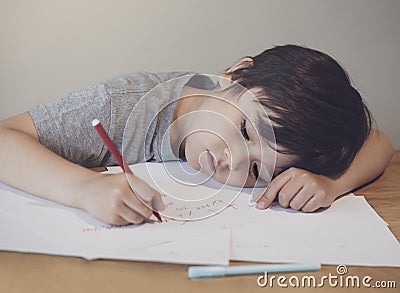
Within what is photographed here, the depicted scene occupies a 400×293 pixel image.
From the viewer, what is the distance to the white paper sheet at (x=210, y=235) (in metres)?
0.55

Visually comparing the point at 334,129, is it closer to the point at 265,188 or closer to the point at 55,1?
the point at 265,188

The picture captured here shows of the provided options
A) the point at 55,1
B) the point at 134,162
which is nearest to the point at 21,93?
the point at 55,1

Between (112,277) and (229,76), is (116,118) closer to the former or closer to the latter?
(229,76)

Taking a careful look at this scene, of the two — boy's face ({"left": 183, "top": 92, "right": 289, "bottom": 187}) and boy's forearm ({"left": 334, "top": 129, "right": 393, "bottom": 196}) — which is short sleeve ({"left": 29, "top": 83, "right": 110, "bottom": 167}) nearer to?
boy's face ({"left": 183, "top": 92, "right": 289, "bottom": 187})

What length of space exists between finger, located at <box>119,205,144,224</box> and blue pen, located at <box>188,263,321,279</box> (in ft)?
0.33

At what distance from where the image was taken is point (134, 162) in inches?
31.0

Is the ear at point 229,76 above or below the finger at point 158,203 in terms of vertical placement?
above

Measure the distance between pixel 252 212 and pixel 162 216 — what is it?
109 mm

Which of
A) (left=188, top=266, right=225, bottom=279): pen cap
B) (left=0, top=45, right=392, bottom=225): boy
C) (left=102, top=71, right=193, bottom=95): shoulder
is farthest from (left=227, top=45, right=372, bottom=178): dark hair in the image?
(left=188, top=266, right=225, bottom=279): pen cap

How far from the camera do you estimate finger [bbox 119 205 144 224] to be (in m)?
0.59

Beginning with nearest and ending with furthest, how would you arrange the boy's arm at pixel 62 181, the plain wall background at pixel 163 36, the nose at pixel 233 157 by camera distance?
the boy's arm at pixel 62 181, the nose at pixel 233 157, the plain wall background at pixel 163 36

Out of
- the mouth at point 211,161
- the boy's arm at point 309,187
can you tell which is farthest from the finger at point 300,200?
the mouth at point 211,161

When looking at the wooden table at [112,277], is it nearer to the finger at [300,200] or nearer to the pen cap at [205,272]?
the pen cap at [205,272]

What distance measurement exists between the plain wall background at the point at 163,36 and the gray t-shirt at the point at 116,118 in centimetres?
25
